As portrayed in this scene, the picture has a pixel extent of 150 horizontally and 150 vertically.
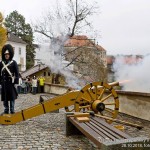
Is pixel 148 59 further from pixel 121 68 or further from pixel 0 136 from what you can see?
pixel 0 136

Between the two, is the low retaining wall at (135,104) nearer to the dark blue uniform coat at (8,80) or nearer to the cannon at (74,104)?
the cannon at (74,104)

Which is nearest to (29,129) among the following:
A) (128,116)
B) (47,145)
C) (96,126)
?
(47,145)

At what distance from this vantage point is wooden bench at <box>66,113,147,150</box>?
4.34m

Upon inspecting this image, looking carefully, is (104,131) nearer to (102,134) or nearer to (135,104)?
(102,134)

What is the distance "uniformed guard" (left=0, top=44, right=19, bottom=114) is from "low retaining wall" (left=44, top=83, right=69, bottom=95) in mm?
11188

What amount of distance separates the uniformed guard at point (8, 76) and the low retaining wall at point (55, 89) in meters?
11.2

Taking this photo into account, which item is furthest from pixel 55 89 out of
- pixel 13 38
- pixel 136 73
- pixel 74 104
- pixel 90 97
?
pixel 13 38

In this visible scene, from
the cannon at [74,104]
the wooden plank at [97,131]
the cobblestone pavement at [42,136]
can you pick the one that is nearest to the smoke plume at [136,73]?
the cobblestone pavement at [42,136]

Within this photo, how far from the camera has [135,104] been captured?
10.7m

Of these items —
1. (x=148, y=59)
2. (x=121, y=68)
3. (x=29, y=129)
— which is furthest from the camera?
(x=121, y=68)

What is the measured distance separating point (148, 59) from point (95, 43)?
81.7ft

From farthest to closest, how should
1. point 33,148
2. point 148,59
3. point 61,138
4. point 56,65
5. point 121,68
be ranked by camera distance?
1. point 56,65
2. point 121,68
3. point 148,59
4. point 61,138
5. point 33,148

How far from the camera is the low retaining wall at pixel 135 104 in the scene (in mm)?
9844

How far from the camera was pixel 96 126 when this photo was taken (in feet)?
21.0
